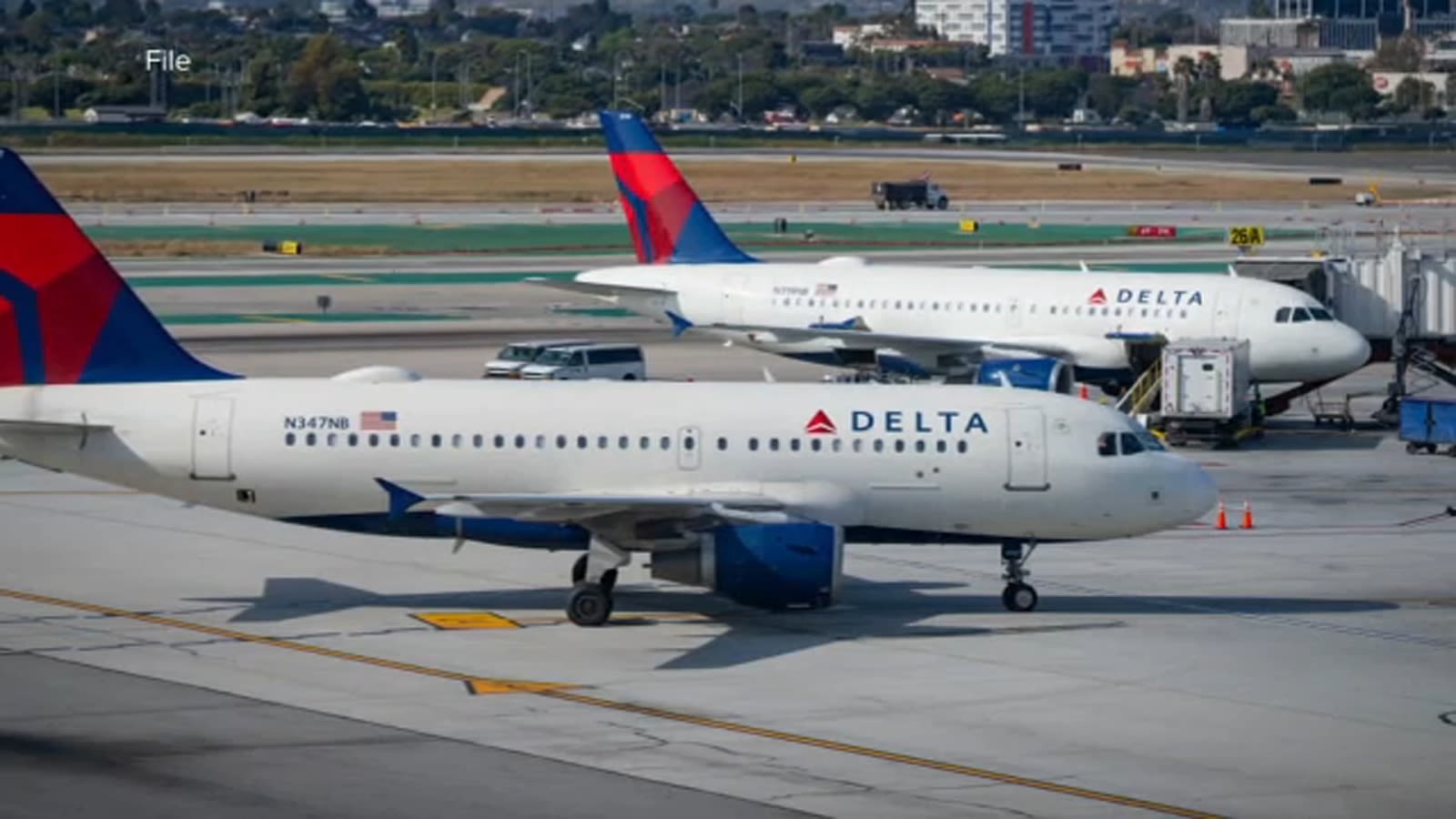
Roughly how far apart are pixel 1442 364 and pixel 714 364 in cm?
2256

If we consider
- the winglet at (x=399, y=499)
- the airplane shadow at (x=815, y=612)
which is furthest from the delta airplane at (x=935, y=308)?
the winglet at (x=399, y=499)

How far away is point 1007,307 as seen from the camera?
6694 cm

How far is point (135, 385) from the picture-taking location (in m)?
39.9

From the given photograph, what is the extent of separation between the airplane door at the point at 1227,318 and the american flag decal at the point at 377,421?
103 ft

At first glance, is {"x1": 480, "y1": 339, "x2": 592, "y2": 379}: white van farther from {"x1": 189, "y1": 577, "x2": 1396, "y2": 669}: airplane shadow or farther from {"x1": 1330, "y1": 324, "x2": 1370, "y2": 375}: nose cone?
{"x1": 189, "y1": 577, "x2": 1396, "y2": 669}: airplane shadow

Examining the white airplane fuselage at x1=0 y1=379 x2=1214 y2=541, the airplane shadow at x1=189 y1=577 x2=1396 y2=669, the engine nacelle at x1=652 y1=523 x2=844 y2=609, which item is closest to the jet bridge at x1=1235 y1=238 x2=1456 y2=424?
the airplane shadow at x1=189 y1=577 x2=1396 y2=669

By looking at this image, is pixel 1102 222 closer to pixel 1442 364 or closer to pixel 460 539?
pixel 1442 364

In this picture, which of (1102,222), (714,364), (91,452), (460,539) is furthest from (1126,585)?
Result: (1102,222)

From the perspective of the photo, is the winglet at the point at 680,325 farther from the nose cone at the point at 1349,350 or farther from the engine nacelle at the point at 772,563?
the engine nacelle at the point at 772,563

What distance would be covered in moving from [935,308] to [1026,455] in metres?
28.4

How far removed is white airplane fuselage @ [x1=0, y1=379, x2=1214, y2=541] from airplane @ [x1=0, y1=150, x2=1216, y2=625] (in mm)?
34

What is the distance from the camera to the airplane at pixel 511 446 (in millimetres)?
39406

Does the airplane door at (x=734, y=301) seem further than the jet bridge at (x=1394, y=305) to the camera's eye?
Yes

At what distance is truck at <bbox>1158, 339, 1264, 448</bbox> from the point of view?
2388 inches
